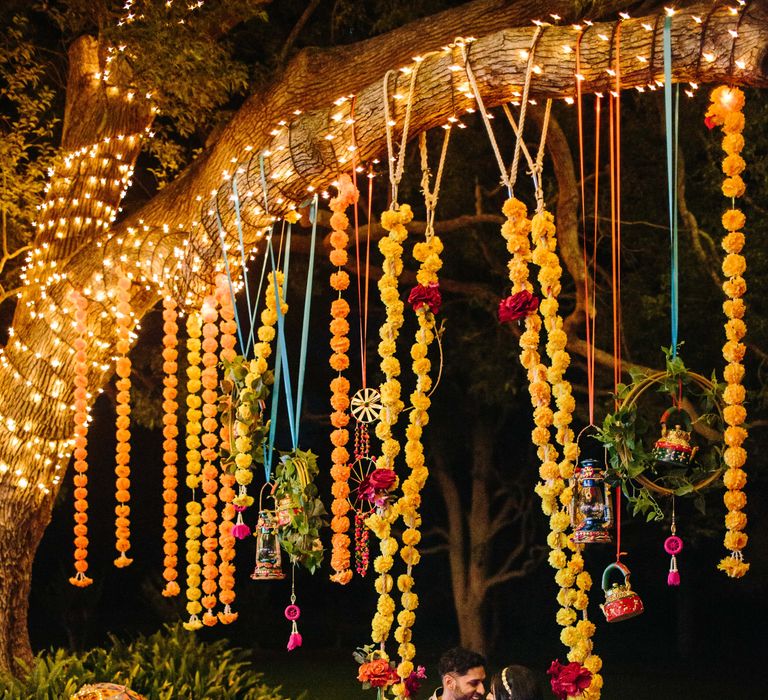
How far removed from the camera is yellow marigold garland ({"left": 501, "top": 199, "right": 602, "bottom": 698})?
3.81 m

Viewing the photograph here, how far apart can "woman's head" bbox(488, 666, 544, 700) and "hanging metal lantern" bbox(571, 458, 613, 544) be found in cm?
48

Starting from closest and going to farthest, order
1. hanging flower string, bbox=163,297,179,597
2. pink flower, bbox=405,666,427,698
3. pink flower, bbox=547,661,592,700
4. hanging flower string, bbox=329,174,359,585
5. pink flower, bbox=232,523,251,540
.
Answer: pink flower, bbox=547,661,592,700
pink flower, bbox=405,666,427,698
hanging flower string, bbox=329,174,359,585
pink flower, bbox=232,523,251,540
hanging flower string, bbox=163,297,179,597

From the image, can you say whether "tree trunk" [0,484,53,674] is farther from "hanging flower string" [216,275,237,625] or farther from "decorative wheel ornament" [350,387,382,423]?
"decorative wheel ornament" [350,387,382,423]

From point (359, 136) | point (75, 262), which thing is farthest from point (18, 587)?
point (359, 136)

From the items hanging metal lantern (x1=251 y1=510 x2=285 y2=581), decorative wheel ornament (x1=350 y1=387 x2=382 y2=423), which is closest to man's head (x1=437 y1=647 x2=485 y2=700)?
hanging metal lantern (x1=251 y1=510 x2=285 y2=581)

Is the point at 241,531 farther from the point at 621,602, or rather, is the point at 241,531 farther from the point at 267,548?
the point at 621,602

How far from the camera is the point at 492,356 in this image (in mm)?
10125

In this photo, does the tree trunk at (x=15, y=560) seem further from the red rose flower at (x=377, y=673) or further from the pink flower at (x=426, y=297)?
the pink flower at (x=426, y=297)

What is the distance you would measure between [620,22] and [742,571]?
6.38ft

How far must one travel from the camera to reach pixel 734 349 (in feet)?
12.7

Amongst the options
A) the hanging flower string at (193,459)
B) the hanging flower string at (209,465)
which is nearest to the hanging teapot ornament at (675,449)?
the hanging flower string at (209,465)

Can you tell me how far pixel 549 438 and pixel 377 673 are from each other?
1084mm

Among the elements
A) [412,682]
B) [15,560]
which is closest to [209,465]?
[15,560]

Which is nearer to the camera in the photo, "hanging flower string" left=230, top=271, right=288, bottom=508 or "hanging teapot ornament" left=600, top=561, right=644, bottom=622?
"hanging teapot ornament" left=600, top=561, right=644, bottom=622
